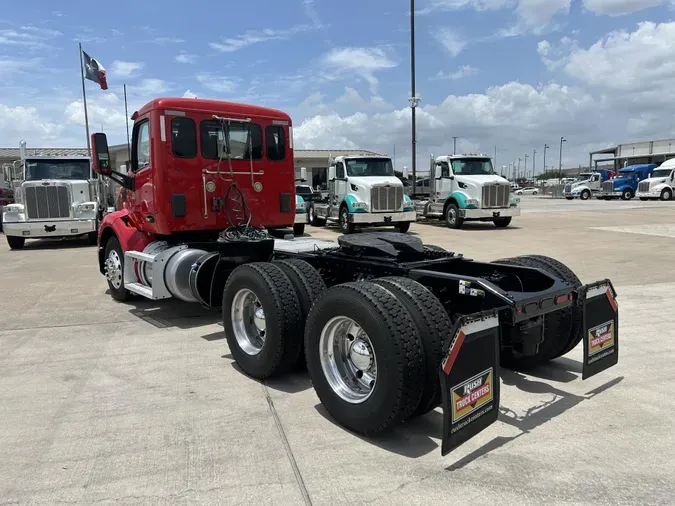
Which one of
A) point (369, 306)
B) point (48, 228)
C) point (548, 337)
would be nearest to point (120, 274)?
point (369, 306)

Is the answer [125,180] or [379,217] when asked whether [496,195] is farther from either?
[125,180]

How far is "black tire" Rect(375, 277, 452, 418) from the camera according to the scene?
123 inches

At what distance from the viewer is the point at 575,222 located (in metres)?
20.2

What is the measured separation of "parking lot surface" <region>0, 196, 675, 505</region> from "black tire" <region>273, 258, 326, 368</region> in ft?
1.98

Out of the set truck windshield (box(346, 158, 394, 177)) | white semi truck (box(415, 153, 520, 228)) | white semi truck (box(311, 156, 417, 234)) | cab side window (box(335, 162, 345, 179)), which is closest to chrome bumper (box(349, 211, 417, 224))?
white semi truck (box(311, 156, 417, 234))

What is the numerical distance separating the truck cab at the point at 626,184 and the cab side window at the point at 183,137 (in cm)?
4202

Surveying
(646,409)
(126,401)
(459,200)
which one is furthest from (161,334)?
Answer: (459,200)

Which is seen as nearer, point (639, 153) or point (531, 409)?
point (531, 409)

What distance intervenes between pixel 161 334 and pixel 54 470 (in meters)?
2.91

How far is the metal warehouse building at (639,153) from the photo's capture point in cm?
6475

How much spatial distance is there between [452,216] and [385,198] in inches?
126

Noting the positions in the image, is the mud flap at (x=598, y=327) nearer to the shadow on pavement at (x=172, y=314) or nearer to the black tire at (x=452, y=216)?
the shadow on pavement at (x=172, y=314)

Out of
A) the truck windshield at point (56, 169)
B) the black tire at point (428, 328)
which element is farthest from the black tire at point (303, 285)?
the truck windshield at point (56, 169)

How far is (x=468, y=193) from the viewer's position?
62.5 ft
